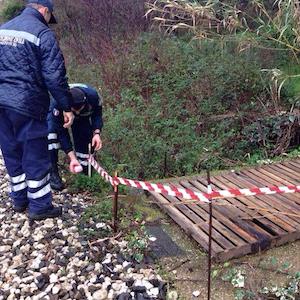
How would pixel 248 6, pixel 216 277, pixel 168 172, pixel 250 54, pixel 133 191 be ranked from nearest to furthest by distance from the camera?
1. pixel 216 277
2. pixel 133 191
3. pixel 168 172
4. pixel 250 54
5. pixel 248 6

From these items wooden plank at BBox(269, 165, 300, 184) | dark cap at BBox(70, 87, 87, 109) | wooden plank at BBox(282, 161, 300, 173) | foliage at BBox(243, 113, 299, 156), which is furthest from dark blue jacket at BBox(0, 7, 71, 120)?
foliage at BBox(243, 113, 299, 156)

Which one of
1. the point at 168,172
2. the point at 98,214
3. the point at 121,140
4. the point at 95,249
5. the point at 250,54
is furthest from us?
the point at 250,54

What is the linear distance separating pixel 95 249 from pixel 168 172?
1973mm

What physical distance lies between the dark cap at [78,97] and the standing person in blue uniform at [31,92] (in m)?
0.31

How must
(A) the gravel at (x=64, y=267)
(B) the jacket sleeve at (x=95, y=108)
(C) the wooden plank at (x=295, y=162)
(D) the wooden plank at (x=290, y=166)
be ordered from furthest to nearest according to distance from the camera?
(C) the wooden plank at (x=295, y=162) → (D) the wooden plank at (x=290, y=166) → (B) the jacket sleeve at (x=95, y=108) → (A) the gravel at (x=64, y=267)

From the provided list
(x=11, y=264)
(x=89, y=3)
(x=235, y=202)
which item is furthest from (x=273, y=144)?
(x=89, y=3)

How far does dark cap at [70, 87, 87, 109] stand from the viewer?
4098mm

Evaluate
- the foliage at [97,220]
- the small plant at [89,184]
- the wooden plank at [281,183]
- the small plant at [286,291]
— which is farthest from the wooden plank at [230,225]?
the small plant at [89,184]

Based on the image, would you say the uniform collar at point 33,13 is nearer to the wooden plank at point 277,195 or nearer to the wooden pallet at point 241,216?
the wooden pallet at point 241,216

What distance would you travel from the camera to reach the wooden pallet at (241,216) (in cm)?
343

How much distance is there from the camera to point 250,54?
791 cm

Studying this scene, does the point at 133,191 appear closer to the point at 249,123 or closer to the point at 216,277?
the point at 216,277

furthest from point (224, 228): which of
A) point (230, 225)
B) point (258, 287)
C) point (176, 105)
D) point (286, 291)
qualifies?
point (176, 105)

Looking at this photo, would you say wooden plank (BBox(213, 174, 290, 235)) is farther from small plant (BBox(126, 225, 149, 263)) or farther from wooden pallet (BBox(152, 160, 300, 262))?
small plant (BBox(126, 225, 149, 263))
